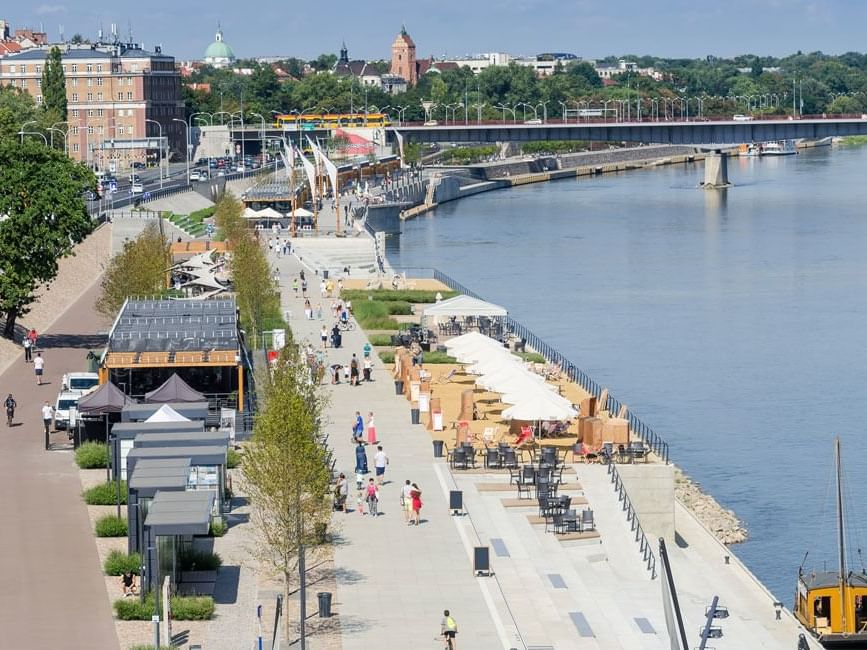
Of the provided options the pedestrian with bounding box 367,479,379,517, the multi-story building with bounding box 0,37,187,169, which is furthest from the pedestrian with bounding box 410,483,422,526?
the multi-story building with bounding box 0,37,187,169

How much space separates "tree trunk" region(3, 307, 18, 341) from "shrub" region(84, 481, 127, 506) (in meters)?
19.8

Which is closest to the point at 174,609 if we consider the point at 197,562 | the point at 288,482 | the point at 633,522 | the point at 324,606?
the point at 324,606

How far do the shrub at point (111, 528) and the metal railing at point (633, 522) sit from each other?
8503 mm

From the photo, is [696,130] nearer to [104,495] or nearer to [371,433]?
[371,433]

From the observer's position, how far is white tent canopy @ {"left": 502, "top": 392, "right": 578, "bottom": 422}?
37.7 m

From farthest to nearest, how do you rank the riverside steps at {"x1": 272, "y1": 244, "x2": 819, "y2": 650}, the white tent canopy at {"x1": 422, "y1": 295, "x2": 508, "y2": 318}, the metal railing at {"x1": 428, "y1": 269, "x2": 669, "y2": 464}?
the white tent canopy at {"x1": 422, "y1": 295, "x2": 508, "y2": 318}
the metal railing at {"x1": 428, "y1": 269, "x2": 669, "y2": 464}
the riverside steps at {"x1": 272, "y1": 244, "x2": 819, "y2": 650}

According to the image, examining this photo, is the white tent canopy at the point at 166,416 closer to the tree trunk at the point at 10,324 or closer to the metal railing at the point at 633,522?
the metal railing at the point at 633,522

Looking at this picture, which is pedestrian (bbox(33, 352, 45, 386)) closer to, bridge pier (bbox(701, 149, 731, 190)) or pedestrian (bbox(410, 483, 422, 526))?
pedestrian (bbox(410, 483, 422, 526))

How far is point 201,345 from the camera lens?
40.8m

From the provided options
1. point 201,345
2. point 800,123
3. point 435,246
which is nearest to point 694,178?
point 800,123

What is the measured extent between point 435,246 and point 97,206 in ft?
62.7

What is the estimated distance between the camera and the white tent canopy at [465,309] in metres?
53.6

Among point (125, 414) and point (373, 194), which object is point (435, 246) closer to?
point (373, 194)

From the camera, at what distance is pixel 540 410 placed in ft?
124
